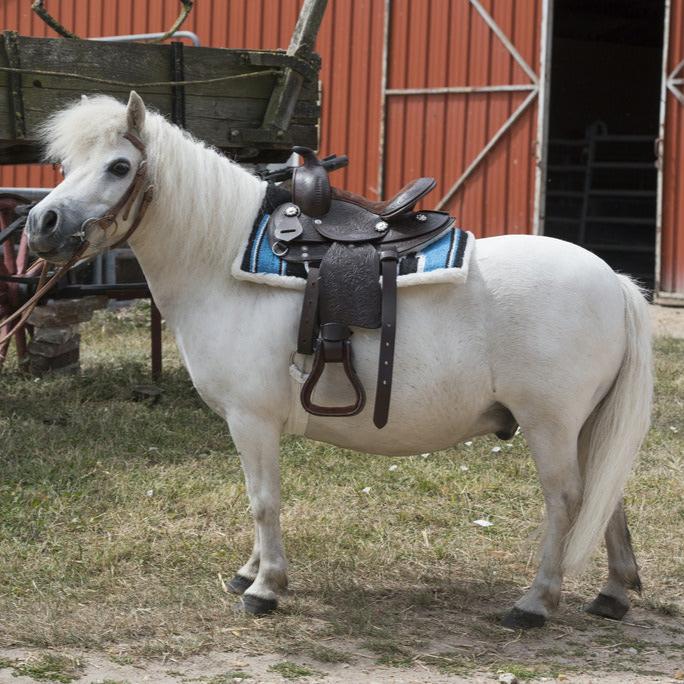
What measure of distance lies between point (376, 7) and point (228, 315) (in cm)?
904

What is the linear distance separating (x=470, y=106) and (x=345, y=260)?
27.3ft

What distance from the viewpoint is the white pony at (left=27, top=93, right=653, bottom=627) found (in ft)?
11.4

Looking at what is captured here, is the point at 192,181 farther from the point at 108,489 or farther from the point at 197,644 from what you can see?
the point at 108,489

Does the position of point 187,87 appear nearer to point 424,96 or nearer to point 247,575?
point 247,575

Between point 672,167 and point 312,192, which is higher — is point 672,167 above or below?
above

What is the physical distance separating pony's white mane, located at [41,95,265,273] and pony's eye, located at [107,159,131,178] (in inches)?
2.6

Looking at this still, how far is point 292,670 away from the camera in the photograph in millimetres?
3223

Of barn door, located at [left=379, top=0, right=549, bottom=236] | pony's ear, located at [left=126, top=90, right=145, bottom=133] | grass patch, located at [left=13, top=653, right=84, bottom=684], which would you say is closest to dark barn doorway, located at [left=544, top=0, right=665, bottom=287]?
barn door, located at [left=379, top=0, right=549, bottom=236]

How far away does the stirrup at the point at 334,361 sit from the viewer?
349 cm

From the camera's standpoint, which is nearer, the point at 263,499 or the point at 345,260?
the point at 345,260

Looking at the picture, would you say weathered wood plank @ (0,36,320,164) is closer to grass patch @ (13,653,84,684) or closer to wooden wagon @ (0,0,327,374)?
wooden wagon @ (0,0,327,374)

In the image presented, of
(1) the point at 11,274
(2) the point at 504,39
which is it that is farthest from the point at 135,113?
(2) the point at 504,39

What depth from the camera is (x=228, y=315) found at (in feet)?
11.9

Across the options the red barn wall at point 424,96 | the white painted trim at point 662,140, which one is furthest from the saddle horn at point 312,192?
the red barn wall at point 424,96
